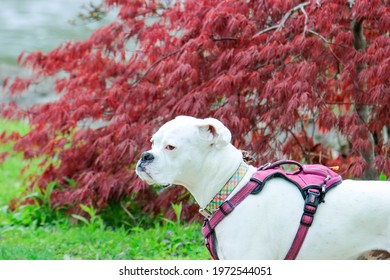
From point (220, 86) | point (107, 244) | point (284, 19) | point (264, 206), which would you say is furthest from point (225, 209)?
point (284, 19)

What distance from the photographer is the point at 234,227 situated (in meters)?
3.02

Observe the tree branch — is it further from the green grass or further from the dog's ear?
the dog's ear

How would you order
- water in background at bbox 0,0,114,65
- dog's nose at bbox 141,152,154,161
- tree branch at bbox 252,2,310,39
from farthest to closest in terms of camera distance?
water in background at bbox 0,0,114,65
tree branch at bbox 252,2,310,39
dog's nose at bbox 141,152,154,161

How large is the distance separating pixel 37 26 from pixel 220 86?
16.4 meters

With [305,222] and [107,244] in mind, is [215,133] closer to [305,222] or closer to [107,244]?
[305,222]

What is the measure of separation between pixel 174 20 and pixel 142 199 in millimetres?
1608

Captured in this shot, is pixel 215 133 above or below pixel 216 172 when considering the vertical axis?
above

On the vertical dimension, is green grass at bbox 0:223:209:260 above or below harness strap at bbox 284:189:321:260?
below

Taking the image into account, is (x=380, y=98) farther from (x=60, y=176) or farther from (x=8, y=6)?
(x=8, y=6)

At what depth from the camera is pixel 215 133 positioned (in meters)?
3.07

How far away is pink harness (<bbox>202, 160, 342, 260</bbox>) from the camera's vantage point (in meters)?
3.01

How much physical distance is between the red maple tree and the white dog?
1627 mm

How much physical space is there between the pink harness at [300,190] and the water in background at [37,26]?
12107 millimetres

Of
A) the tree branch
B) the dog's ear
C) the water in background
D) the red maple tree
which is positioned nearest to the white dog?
the dog's ear
